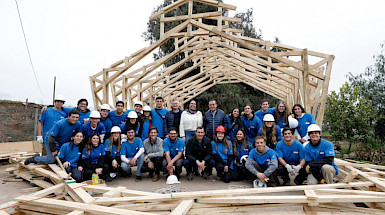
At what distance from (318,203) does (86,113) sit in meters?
5.02

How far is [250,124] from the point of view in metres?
5.75

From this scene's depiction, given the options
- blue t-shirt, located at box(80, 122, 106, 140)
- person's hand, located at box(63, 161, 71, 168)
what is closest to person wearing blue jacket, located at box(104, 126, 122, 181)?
blue t-shirt, located at box(80, 122, 106, 140)

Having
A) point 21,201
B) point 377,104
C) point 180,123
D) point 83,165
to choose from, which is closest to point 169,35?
point 180,123

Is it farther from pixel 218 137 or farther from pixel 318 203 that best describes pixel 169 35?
pixel 318 203

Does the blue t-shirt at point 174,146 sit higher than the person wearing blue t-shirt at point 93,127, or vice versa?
the person wearing blue t-shirt at point 93,127

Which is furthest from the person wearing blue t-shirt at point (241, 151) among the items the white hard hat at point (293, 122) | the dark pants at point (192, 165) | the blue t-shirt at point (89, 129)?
the blue t-shirt at point (89, 129)

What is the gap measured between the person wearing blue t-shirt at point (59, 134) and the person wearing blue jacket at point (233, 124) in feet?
10.9

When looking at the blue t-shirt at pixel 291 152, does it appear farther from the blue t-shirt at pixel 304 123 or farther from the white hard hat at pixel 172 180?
the white hard hat at pixel 172 180

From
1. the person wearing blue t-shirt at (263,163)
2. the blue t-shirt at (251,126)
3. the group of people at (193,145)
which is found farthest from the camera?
the blue t-shirt at (251,126)

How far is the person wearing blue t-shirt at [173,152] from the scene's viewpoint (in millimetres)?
5470

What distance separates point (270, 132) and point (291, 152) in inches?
24.4

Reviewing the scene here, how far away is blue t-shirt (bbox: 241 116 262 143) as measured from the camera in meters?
5.72

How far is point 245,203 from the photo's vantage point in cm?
351

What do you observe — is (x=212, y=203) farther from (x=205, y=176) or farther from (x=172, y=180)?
(x=205, y=176)
